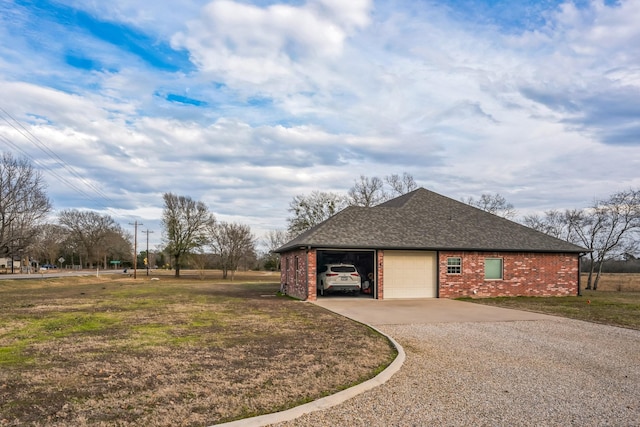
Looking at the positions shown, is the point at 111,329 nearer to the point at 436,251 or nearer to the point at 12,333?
the point at 12,333

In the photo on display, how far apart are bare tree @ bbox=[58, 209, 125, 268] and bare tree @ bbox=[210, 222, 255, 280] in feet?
103

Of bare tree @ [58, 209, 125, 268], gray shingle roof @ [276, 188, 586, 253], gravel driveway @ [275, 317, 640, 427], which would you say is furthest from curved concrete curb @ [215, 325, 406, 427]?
bare tree @ [58, 209, 125, 268]

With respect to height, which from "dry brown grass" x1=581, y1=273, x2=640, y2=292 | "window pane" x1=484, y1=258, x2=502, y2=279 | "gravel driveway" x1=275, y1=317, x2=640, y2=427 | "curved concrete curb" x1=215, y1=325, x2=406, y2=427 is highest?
"window pane" x1=484, y1=258, x2=502, y2=279

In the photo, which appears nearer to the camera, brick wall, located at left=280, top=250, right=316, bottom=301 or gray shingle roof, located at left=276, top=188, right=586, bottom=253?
brick wall, located at left=280, top=250, right=316, bottom=301

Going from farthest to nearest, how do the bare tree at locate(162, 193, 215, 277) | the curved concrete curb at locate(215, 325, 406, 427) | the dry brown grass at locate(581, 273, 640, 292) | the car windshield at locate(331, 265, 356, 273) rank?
the bare tree at locate(162, 193, 215, 277) → the dry brown grass at locate(581, 273, 640, 292) → the car windshield at locate(331, 265, 356, 273) → the curved concrete curb at locate(215, 325, 406, 427)

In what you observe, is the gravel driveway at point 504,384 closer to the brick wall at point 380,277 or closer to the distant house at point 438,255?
the brick wall at point 380,277

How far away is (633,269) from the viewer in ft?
191

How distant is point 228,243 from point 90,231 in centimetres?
3568

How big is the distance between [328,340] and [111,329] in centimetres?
532

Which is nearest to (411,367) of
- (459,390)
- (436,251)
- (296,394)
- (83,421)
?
(459,390)

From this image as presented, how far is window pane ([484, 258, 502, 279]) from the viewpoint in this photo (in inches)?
830

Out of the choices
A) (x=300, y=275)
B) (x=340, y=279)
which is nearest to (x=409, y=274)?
(x=340, y=279)

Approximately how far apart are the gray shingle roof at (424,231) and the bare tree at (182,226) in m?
30.3

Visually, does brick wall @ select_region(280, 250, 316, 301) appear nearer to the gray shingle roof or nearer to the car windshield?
the gray shingle roof
